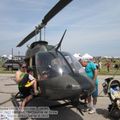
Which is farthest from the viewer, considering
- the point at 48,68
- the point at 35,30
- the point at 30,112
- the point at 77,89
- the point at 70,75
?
the point at 35,30

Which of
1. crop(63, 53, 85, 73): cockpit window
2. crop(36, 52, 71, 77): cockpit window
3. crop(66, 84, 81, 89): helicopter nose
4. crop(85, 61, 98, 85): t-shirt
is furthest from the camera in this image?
crop(85, 61, 98, 85): t-shirt

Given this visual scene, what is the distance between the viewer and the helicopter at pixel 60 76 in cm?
678

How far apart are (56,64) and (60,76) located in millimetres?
659

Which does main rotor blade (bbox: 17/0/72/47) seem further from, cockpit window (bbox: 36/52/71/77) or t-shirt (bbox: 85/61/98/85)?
t-shirt (bbox: 85/61/98/85)

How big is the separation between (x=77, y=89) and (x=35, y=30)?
603 cm

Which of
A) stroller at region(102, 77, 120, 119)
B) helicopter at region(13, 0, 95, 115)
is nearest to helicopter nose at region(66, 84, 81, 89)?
helicopter at region(13, 0, 95, 115)

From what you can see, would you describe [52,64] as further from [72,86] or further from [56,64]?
[72,86]

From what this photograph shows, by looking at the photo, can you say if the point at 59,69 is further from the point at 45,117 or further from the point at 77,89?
the point at 45,117

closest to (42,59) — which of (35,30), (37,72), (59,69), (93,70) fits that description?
(37,72)

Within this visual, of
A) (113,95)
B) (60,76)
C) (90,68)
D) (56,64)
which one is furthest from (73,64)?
(113,95)

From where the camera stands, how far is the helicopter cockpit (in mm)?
7484

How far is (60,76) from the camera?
722cm

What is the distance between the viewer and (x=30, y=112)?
8.43 meters

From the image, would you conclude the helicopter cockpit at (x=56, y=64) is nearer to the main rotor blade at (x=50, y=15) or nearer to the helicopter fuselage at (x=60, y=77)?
the helicopter fuselage at (x=60, y=77)
